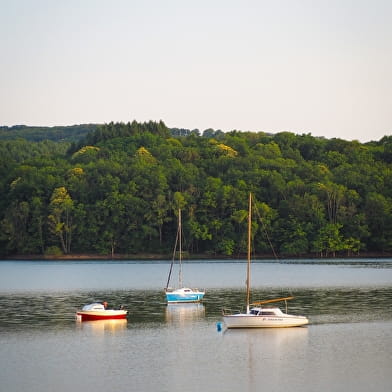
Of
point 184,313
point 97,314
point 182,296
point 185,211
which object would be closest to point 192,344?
point 97,314

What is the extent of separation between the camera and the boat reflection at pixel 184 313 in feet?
204

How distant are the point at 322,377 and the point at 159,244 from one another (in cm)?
12630

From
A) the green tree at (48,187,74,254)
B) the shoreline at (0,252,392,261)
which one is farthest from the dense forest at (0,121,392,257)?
the shoreline at (0,252,392,261)

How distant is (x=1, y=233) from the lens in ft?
522

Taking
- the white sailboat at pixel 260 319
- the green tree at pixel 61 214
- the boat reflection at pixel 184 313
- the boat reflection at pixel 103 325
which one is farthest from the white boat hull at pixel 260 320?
the green tree at pixel 61 214

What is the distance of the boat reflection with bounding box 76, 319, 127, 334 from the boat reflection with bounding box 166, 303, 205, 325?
379cm

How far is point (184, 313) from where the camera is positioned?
66.6 m

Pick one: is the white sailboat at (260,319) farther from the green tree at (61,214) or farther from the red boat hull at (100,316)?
the green tree at (61,214)

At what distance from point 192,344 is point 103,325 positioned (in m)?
11.6

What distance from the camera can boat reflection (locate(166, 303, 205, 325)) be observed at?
204 feet

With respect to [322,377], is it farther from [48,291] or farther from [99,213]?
[99,213]

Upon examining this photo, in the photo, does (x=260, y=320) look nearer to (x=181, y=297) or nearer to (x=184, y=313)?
(x=184, y=313)

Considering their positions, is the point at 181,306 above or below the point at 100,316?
above

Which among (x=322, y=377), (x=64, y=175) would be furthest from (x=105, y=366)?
(x=64, y=175)
